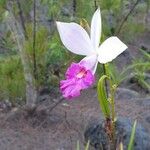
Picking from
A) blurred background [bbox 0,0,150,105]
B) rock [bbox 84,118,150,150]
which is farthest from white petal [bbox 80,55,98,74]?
blurred background [bbox 0,0,150,105]

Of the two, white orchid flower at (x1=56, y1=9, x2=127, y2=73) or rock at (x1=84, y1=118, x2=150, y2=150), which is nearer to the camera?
white orchid flower at (x1=56, y1=9, x2=127, y2=73)

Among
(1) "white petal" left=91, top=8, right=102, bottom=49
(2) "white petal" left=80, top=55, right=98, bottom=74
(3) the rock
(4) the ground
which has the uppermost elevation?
(1) "white petal" left=91, top=8, right=102, bottom=49

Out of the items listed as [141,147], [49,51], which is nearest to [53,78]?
[49,51]

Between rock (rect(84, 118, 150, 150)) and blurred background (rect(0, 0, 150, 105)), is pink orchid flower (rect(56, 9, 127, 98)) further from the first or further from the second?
blurred background (rect(0, 0, 150, 105))

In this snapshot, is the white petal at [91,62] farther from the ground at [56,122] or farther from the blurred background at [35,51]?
the ground at [56,122]

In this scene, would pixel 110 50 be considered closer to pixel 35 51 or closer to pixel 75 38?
pixel 75 38

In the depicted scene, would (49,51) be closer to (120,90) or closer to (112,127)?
(120,90)

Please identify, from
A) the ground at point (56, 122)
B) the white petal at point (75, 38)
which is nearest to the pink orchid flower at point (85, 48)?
the white petal at point (75, 38)

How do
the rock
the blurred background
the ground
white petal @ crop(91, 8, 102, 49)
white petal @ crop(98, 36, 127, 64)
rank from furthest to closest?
the blurred background < the ground < the rock < white petal @ crop(91, 8, 102, 49) < white petal @ crop(98, 36, 127, 64)
